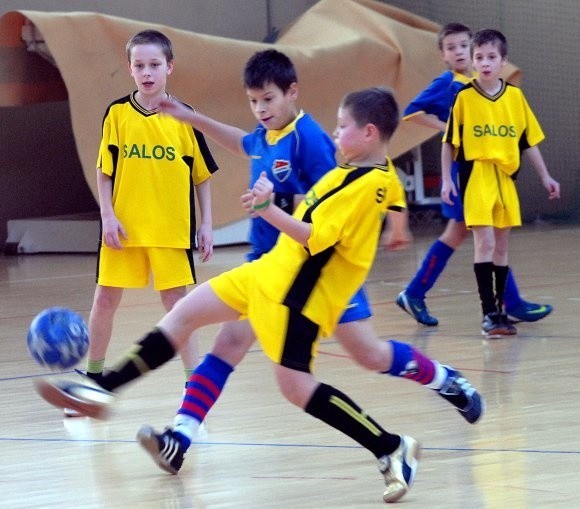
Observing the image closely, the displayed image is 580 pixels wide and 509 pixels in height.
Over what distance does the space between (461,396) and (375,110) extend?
98cm

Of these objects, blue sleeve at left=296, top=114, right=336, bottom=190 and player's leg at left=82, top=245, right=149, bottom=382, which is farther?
player's leg at left=82, top=245, right=149, bottom=382

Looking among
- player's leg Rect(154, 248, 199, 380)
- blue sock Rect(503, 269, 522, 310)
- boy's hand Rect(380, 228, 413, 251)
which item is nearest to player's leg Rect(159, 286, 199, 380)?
player's leg Rect(154, 248, 199, 380)

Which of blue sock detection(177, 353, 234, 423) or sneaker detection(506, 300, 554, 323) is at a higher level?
blue sock detection(177, 353, 234, 423)

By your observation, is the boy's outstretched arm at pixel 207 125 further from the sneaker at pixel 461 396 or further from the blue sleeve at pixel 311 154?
the sneaker at pixel 461 396

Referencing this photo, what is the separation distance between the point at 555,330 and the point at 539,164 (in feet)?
2.70

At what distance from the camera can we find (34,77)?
34.6 ft

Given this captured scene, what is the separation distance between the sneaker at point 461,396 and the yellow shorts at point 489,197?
2105 millimetres

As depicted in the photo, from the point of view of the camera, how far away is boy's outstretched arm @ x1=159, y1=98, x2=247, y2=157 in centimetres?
349

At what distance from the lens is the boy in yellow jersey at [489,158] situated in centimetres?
557

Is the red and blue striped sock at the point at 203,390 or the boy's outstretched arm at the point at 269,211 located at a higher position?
the boy's outstretched arm at the point at 269,211

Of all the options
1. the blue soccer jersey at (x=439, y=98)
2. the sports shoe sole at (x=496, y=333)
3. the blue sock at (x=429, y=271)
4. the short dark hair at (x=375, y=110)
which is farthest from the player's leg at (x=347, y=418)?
the blue soccer jersey at (x=439, y=98)

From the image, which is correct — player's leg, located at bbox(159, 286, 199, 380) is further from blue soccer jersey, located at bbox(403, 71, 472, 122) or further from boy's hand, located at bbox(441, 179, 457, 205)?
blue soccer jersey, located at bbox(403, 71, 472, 122)

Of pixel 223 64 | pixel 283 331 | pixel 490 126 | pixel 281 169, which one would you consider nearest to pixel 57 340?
pixel 281 169

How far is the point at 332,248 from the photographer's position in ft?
9.75
